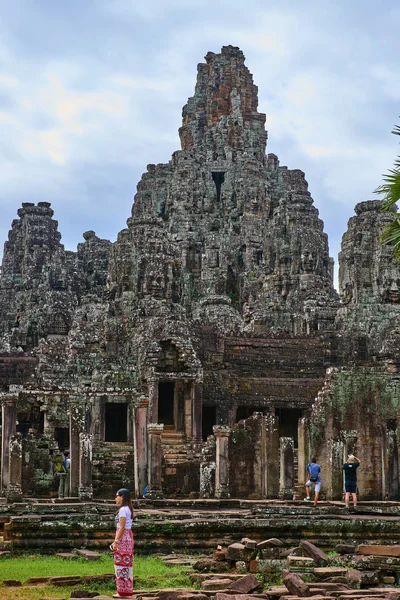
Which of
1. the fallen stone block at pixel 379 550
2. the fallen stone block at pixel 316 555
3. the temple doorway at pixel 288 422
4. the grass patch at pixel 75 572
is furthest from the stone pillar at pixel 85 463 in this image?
the fallen stone block at pixel 379 550

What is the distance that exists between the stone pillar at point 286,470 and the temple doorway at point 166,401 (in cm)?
1049

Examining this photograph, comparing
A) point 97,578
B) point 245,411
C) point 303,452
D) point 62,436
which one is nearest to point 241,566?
point 97,578

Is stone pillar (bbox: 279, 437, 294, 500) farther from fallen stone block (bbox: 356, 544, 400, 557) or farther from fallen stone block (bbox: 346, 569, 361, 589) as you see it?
fallen stone block (bbox: 346, 569, 361, 589)

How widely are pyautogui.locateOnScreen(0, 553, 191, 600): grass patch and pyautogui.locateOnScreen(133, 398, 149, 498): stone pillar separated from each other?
46.8 ft

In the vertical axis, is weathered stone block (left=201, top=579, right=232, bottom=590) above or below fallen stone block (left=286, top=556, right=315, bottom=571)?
below

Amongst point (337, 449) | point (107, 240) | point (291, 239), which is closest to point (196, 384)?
point (337, 449)

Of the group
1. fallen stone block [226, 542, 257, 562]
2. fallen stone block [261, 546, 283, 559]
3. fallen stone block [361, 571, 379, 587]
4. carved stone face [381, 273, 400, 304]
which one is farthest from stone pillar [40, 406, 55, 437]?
fallen stone block [361, 571, 379, 587]

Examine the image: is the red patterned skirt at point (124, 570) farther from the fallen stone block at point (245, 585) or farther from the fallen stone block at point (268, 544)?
the fallen stone block at point (268, 544)

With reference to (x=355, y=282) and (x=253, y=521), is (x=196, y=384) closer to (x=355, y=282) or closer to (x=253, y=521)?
(x=355, y=282)

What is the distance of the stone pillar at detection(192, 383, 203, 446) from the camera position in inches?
1603

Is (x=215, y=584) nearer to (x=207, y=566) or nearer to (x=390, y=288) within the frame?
(x=207, y=566)

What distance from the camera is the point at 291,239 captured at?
2482 inches

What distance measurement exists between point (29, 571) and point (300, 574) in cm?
385

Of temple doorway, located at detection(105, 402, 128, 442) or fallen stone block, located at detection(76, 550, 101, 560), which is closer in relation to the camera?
fallen stone block, located at detection(76, 550, 101, 560)
